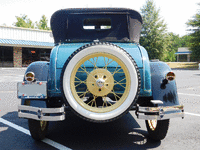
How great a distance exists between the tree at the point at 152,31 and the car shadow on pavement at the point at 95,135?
43063mm

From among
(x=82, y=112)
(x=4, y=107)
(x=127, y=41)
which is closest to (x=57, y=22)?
(x=127, y=41)

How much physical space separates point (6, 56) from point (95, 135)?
30.8 metres

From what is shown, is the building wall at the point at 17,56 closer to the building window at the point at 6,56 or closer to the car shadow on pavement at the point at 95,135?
the building window at the point at 6,56

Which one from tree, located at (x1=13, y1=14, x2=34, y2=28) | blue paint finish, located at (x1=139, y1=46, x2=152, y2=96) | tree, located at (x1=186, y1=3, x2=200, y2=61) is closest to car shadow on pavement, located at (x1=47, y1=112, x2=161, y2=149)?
blue paint finish, located at (x1=139, y1=46, x2=152, y2=96)

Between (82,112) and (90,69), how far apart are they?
2.50 ft

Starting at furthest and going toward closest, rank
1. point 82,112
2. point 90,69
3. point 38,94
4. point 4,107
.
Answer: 1. point 4,107
2. point 90,69
3. point 38,94
4. point 82,112

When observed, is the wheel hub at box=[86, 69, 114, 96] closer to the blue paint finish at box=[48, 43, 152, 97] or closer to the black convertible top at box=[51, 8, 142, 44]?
the blue paint finish at box=[48, 43, 152, 97]

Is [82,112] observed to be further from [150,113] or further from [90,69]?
[150,113]

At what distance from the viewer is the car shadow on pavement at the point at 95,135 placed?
341cm

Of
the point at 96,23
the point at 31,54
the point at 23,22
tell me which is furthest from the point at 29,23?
the point at 96,23

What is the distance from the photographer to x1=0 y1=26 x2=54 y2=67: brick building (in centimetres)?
3022

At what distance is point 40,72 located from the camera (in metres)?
3.48

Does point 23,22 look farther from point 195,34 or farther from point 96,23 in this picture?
point 96,23

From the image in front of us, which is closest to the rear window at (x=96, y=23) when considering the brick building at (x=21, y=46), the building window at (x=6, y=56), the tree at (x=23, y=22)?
the brick building at (x=21, y=46)
